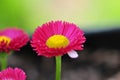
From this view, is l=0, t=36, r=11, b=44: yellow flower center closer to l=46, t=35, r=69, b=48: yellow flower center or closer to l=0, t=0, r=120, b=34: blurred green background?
l=46, t=35, r=69, b=48: yellow flower center

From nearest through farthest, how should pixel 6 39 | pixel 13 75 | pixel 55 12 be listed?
1. pixel 13 75
2. pixel 6 39
3. pixel 55 12

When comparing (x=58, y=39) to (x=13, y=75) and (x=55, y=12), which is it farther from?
(x=55, y=12)

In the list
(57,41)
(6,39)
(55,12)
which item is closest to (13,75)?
(57,41)

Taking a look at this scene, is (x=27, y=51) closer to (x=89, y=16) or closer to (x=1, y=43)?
(x=89, y=16)

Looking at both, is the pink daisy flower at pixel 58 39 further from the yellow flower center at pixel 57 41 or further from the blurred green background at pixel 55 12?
the blurred green background at pixel 55 12

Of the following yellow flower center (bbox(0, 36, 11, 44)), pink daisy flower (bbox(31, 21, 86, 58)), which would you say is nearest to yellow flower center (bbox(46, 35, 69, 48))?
pink daisy flower (bbox(31, 21, 86, 58))

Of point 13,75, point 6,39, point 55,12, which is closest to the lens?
point 13,75

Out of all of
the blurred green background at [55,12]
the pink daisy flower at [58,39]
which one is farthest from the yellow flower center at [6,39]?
the blurred green background at [55,12]

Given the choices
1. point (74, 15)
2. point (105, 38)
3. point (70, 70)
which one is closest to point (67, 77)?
point (70, 70)
